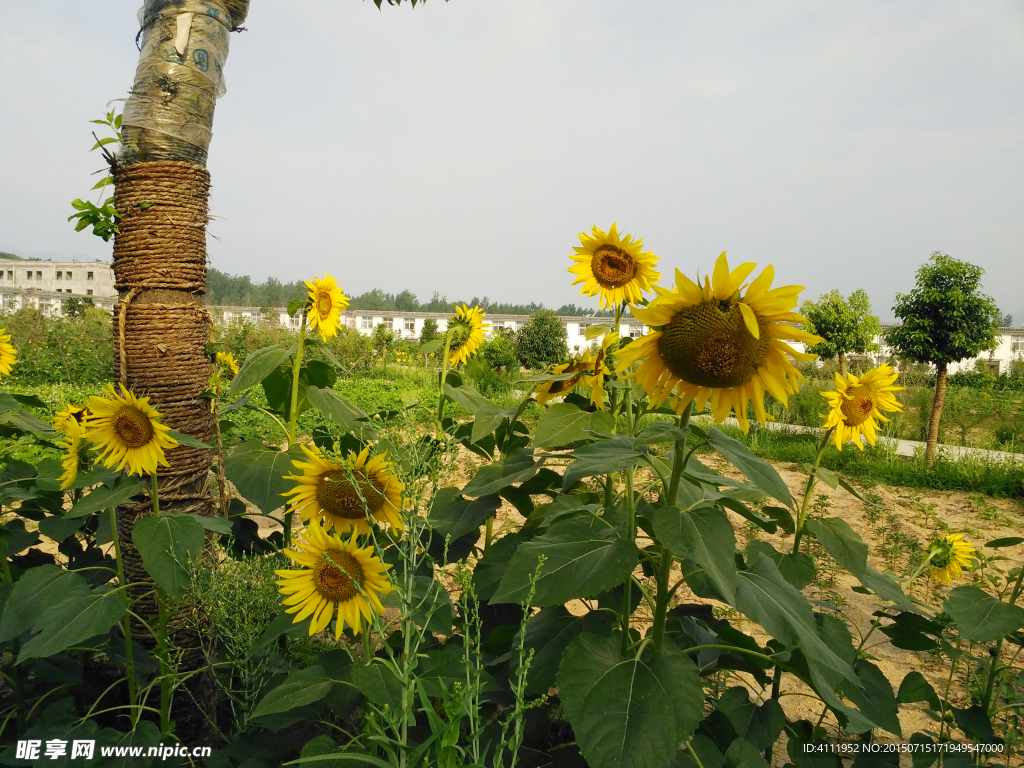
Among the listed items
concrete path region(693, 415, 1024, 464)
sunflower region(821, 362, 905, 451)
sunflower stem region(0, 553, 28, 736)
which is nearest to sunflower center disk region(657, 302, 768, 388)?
sunflower region(821, 362, 905, 451)

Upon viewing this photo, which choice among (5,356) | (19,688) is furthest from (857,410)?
(5,356)

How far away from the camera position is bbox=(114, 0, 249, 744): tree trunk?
1.60 metres

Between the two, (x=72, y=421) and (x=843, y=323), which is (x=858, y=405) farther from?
(x=843, y=323)

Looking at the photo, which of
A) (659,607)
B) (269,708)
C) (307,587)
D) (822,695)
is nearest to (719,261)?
(659,607)

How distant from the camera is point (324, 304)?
1921mm

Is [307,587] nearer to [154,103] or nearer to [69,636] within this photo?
[69,636]

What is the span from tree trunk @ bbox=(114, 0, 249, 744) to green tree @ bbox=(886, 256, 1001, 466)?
29.6ft

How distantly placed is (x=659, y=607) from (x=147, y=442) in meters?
1.17

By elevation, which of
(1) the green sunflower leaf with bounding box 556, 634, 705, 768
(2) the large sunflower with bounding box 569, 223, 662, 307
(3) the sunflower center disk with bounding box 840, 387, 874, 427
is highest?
(2) the large sunflower with bounding box 569, 223, 662, 307

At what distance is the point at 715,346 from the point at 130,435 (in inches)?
50.1

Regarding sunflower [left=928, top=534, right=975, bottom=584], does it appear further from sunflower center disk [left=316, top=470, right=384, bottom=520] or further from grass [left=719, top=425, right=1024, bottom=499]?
grass [left=719, top=425, right=1024, bottom=499]

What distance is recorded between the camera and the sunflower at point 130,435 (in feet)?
4.36

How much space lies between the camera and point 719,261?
40.1 inches

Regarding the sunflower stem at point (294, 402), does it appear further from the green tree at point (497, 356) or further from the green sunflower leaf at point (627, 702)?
the green tree at point (497, 356)
